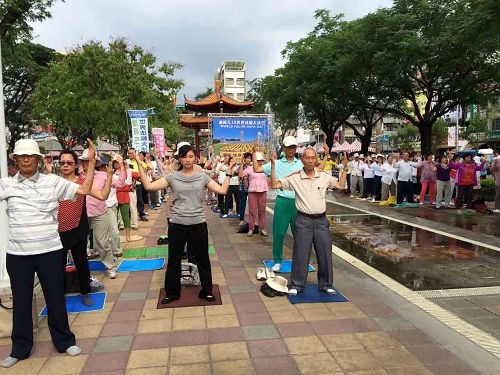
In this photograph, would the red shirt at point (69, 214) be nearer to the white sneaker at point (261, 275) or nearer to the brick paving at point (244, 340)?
the brick paving at point (244, 340)

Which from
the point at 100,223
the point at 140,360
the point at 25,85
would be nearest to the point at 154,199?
the point at 100,223

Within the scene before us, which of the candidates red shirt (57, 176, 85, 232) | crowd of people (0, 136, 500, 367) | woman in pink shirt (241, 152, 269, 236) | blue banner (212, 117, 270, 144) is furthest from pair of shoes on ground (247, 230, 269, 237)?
blue banner (212, 117, 270, 144)

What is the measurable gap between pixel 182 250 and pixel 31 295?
1.57 metres

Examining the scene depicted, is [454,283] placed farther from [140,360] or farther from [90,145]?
[90,145]

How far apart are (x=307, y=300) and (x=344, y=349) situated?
3.95 feet

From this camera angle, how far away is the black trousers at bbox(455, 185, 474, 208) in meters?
12.1

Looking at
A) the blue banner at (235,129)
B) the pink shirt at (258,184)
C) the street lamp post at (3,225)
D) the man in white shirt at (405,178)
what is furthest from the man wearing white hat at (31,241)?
the blue banner at (235,129)

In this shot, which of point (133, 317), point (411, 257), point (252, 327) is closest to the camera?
point (252, 327)

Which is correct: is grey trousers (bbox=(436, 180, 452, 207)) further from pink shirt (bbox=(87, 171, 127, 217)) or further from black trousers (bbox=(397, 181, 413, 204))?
pink shirt (bbox=(87, 171, 127, 217))

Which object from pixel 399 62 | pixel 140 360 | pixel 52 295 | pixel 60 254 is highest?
pixel 399 62

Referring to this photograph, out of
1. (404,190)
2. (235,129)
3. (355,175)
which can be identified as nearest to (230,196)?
(235,129)

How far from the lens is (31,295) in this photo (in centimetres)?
353

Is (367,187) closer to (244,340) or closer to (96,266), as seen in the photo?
(96,266)

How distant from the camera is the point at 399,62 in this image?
19.4m
